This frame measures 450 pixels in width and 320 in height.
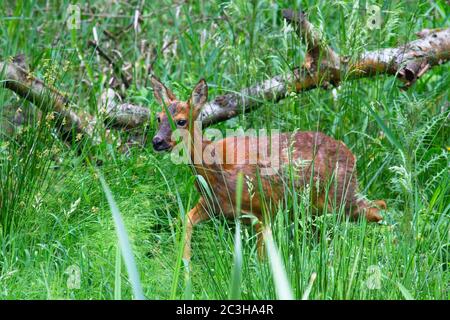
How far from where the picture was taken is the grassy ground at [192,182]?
3.62 meters

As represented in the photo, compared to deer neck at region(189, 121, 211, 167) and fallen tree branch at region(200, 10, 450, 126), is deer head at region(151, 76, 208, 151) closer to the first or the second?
deer neck at region(189, 121, 211, 167)

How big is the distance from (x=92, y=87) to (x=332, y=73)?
149 cm

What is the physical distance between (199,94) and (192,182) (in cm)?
59

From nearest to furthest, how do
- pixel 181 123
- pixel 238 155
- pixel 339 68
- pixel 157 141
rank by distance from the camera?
pixel 157 141
pixel 181 123
pixel 339 68
pixel 238 155

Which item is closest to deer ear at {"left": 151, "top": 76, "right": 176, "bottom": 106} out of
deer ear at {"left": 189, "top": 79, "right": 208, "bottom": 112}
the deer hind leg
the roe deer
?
the roe deer

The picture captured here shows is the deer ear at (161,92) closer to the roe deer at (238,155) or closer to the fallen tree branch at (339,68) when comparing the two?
the roe deer at (238,155)

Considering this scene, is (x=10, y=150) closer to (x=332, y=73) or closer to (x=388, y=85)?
(x=332, y=73)

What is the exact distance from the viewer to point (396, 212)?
525cm

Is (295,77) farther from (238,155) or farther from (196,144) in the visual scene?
(196,144)

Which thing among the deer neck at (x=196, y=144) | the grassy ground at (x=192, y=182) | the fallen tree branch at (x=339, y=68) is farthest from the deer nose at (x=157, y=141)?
the fallen tree branch at (x=339, y=68)

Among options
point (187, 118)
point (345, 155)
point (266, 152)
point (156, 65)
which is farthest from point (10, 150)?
point (156, 65)

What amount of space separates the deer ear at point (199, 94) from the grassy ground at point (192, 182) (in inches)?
8.7

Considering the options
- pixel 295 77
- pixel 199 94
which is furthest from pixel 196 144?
pixel 295 77

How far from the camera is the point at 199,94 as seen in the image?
18.1ft
